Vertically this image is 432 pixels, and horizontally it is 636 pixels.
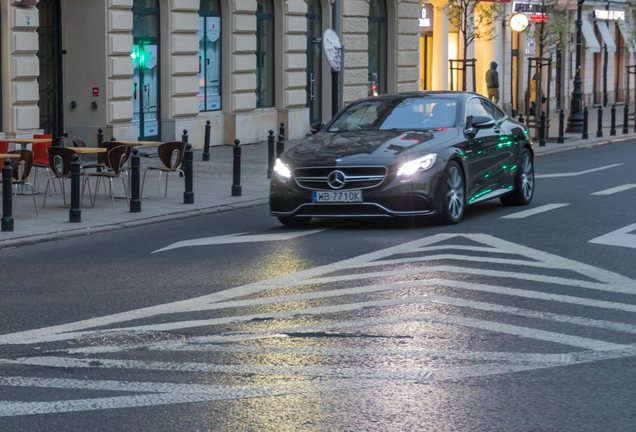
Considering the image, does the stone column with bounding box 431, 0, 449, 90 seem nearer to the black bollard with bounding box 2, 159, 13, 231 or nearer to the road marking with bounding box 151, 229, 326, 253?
the road marking with bounding box 151, 229, 326, 253

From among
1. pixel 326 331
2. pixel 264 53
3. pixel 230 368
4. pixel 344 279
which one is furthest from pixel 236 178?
pixel 264 53

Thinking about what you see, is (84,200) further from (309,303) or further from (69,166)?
(309,303)

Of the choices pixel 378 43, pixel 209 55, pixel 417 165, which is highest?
pixel 378 43

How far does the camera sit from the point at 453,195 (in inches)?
448

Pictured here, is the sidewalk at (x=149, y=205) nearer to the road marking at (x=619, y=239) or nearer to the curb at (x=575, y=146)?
the road marking at (x=619, y=239)

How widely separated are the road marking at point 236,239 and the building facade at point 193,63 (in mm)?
9177

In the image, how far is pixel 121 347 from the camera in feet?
19.9

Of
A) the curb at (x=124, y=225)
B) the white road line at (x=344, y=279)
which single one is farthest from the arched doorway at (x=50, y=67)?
the white road line at (x=344, y=279)

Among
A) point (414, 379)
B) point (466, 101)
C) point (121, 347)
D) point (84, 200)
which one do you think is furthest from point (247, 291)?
point (84, 200)

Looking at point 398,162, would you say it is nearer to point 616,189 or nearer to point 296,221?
point 296,221

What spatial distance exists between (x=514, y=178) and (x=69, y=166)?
5488 mm

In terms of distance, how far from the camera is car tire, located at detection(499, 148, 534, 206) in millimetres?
13234

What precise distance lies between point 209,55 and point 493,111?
497 inches

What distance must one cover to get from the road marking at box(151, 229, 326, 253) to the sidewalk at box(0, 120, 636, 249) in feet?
4.95
